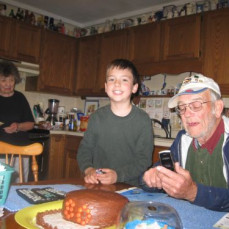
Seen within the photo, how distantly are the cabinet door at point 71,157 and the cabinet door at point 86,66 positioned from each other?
2.62 ft

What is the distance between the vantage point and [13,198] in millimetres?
875

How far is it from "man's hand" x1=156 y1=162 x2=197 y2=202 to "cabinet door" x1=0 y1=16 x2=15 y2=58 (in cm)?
321

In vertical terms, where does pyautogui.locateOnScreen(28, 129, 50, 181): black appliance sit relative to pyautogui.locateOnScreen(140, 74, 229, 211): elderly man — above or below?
below

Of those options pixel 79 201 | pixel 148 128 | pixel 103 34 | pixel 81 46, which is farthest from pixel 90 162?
pixel 81 46

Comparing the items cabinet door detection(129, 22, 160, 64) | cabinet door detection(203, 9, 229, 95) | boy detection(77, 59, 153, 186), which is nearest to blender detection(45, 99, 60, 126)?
cabinet door detection(129, 22, 160, 64)

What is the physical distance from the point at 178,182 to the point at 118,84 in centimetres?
86

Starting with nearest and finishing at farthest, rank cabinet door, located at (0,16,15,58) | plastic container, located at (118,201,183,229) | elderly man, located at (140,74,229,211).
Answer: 1. plastic container, located at (118,201,183,229)
2. elderly man, located at (140,74,229,211)
3. cabinet door, located at (0,16,15,58)

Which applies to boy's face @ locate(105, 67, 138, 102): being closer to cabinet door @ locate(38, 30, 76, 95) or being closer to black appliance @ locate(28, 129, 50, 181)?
black appliance @ locate(28, 129, 50, 181)

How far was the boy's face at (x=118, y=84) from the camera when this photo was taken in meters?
1.58

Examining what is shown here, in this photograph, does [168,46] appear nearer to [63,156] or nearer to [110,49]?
[110,49]

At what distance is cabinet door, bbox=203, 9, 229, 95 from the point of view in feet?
8.93

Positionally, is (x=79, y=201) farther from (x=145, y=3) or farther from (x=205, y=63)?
(x=145, y=3)

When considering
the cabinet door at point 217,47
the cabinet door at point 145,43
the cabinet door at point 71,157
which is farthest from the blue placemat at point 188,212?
the cabinet door at point 71,157

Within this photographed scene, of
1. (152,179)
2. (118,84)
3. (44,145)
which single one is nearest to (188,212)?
(152,179)
